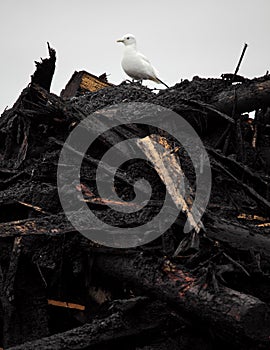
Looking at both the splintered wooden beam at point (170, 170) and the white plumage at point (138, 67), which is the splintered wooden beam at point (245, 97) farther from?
the white plumage at point (138, 67)

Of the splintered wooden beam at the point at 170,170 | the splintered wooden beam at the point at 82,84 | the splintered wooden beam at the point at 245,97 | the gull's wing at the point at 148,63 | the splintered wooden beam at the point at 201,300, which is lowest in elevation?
the splintered wooden beam at the point at 201,300

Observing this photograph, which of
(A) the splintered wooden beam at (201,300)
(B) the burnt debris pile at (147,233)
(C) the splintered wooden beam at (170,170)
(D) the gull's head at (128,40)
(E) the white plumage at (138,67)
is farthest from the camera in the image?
(D) the gull's head at (128,40)

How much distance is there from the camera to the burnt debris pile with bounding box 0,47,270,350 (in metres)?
3.32

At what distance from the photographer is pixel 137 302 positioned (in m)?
3.41

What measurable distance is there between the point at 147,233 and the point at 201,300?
903mm

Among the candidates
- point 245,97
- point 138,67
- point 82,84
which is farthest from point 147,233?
point 82,84

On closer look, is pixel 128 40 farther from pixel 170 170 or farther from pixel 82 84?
pixel 170 170

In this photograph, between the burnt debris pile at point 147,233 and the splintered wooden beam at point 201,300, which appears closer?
the splintered wooden beam at point 201,300

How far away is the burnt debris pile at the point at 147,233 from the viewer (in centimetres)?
332

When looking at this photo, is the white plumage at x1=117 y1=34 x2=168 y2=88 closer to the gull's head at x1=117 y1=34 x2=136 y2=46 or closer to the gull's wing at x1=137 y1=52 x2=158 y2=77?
the gull's wing at x1=137 y1=52 x2=158 y2=77

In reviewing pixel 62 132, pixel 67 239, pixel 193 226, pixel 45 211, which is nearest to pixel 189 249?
pixel 193 226

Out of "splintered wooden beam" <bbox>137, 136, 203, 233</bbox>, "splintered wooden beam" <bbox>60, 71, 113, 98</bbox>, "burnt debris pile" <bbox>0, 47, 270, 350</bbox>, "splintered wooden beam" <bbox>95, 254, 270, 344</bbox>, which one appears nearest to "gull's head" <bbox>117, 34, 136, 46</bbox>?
"splintered wooden beam" <bbox>60, 71, 113, 98</bbox>

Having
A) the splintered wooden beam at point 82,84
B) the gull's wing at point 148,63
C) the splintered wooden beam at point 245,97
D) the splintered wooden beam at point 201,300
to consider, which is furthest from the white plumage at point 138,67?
the splintered wooden beam at point 201,300

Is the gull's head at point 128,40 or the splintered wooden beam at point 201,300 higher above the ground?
the gull's head at point 128,40
